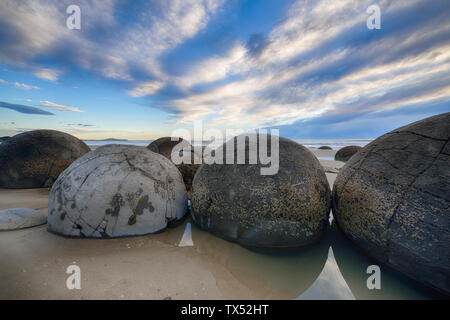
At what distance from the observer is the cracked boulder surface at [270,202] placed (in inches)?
84.4

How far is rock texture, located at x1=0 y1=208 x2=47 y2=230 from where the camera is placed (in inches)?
96.3

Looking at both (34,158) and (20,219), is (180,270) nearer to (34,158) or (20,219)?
(20,219)

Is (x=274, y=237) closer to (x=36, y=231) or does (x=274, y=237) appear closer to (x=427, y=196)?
(x=427, y=196)

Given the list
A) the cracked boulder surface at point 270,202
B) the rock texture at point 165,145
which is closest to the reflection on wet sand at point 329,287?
the cracked boulder surface at point 270,202

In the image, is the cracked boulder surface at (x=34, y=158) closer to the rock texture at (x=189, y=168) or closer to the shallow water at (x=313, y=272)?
the rock texture at (x=189, y=168)

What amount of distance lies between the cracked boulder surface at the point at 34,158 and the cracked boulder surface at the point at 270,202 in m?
4.90

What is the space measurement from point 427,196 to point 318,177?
95 centimetres

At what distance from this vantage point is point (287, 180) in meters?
2.20

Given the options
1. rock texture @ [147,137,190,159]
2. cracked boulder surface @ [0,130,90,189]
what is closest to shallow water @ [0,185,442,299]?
cracked boulder surface @ [0,130,90,189]

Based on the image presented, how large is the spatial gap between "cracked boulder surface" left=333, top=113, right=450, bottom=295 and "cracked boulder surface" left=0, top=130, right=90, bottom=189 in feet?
21.5

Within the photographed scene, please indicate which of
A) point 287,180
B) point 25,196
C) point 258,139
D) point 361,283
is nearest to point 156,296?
point 287,180

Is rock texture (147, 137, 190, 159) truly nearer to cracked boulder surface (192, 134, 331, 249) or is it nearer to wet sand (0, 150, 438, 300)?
wet sand (0, 150, 438, 300)

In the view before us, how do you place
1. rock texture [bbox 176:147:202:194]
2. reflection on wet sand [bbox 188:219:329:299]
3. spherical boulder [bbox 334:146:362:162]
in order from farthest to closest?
1. spherical boulder [bbox 334:146:362:162]
2. rock texture [bbox 176:147:202:194]
3. reflection on wet sand [bbox 188:219:329:299]

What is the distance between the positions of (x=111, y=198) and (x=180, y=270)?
123cm
